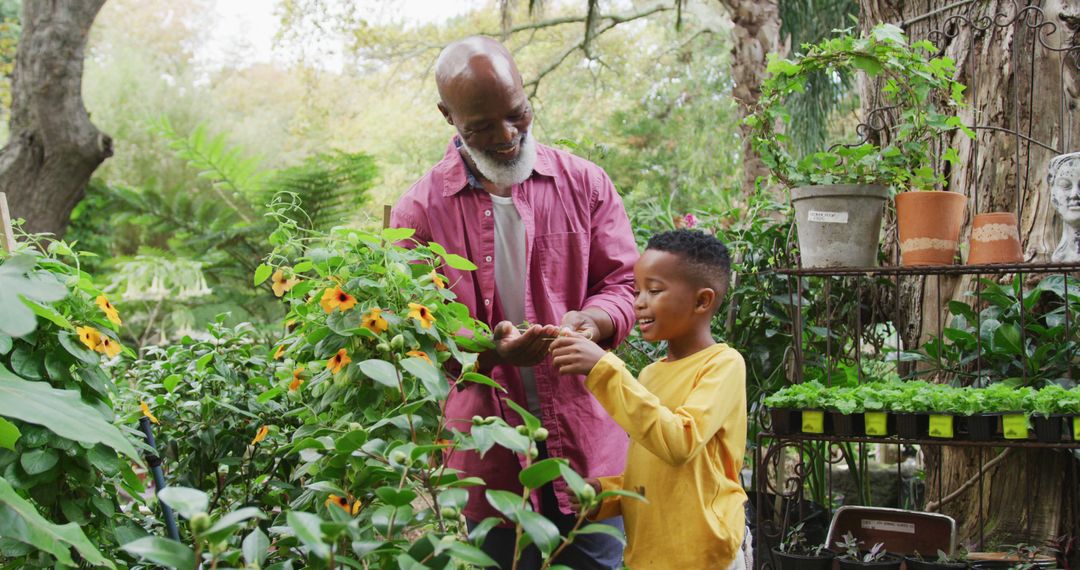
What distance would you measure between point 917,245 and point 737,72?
3.15m

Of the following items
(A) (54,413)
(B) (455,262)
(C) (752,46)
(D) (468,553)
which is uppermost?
(C) (752,46)

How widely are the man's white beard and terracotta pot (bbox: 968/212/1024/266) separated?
1.33 metres

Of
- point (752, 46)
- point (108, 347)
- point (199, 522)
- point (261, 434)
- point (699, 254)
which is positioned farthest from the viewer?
point (752, 46)

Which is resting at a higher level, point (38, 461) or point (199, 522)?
point (199, 522)

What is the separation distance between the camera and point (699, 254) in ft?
5.71

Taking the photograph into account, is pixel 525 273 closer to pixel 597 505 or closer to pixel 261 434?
pixel 597 505

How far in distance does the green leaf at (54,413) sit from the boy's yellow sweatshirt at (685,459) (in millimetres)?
782

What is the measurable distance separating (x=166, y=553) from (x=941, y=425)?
1955mm

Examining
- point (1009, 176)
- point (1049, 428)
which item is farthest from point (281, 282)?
point (1009, 176)

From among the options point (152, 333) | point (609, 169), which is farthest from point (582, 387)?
point (609, 169)

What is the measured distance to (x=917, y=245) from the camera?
2.48 metres

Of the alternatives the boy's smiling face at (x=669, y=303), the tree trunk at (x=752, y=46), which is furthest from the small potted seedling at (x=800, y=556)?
the tree trunk at (x=752, y=46)

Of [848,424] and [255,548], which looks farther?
[848,424]

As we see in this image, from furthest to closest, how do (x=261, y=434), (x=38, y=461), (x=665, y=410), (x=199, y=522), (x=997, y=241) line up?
(x=997, y=241), (x=261, y=434), (x=665, y=410), (x=38, y=461), (x=199, y=522)
